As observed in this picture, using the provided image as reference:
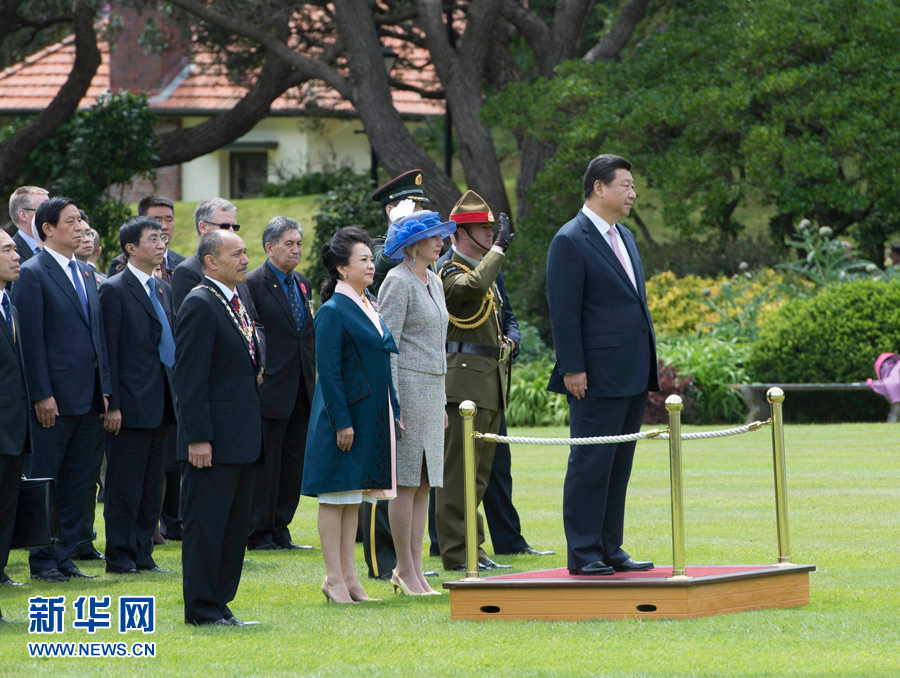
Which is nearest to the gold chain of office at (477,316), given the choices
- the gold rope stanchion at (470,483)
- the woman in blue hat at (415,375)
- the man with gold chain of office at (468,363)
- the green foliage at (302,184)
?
the man with gold chain of office at (468,363)

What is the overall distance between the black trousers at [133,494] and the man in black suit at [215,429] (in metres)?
1.84

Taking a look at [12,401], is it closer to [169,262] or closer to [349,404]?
[349,404]

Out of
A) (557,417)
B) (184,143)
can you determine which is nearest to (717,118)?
(557,417)

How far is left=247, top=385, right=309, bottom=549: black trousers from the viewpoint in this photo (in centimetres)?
849

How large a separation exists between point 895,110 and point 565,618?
14068mm

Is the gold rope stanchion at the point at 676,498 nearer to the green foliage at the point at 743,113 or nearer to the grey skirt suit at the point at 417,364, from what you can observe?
the grey skirt suit at the point at 417,364

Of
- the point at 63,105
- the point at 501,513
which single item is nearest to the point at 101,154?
the point at 63,105

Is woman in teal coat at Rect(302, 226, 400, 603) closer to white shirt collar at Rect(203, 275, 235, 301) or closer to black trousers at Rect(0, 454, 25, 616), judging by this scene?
white shirt collar at Rect(203, 275, 235, 301)

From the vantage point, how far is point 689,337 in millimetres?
17938

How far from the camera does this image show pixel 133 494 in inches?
294

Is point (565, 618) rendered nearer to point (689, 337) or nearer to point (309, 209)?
point (689, 337)

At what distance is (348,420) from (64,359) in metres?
2.21

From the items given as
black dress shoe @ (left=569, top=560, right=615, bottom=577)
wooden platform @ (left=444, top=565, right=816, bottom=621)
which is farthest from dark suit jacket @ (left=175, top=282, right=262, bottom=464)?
black dress shoe @ (left=569, top=560, right=615, bottom=577)

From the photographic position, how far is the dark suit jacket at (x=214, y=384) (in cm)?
559
